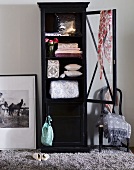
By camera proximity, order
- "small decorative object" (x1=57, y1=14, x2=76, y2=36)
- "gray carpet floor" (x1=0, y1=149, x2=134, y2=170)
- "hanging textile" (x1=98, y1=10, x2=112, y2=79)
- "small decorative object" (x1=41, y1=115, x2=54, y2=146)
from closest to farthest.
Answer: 1. "gray carpet floor" (x1=0, y1=149, x2=134, y2=170)
2. "hanging textile" (x1=98, y1=10, x2=112, y2=79)
3. "small decorative object" (x1=41, y1=115, x2=54, y2=146)
4. "small decorative object" (x1=57, y1=14, x2=76, y2=36)

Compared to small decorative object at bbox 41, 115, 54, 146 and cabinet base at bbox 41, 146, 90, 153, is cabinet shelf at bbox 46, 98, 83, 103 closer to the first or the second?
small decorative object at bbox 41, 115, 54, 146

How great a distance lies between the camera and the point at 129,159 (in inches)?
158

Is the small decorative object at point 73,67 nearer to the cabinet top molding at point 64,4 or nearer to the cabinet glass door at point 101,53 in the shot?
the cabinet glass door at point 101,53

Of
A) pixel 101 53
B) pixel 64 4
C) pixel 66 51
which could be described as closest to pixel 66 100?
pixel 66 51

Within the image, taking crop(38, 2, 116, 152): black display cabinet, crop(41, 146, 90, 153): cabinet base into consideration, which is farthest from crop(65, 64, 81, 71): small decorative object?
crop(41, 146, 90, 153): cabinet base

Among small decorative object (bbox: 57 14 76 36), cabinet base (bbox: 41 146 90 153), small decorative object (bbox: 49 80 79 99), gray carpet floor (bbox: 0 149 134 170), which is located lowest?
gray carpet floor (bbox: 0 149 134 170)

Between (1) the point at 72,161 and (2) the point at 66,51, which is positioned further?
(2) the point at 66,51

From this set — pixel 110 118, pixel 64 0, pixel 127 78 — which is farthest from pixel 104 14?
pixel 110 118

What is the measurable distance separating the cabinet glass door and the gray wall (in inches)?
11.8

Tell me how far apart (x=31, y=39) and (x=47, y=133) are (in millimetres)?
1332

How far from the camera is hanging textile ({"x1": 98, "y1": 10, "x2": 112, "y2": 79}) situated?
413 centimetres

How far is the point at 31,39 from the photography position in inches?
180

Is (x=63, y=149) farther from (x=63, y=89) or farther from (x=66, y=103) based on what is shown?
(x=63, y=89)

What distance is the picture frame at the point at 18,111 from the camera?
4523 millimetres
